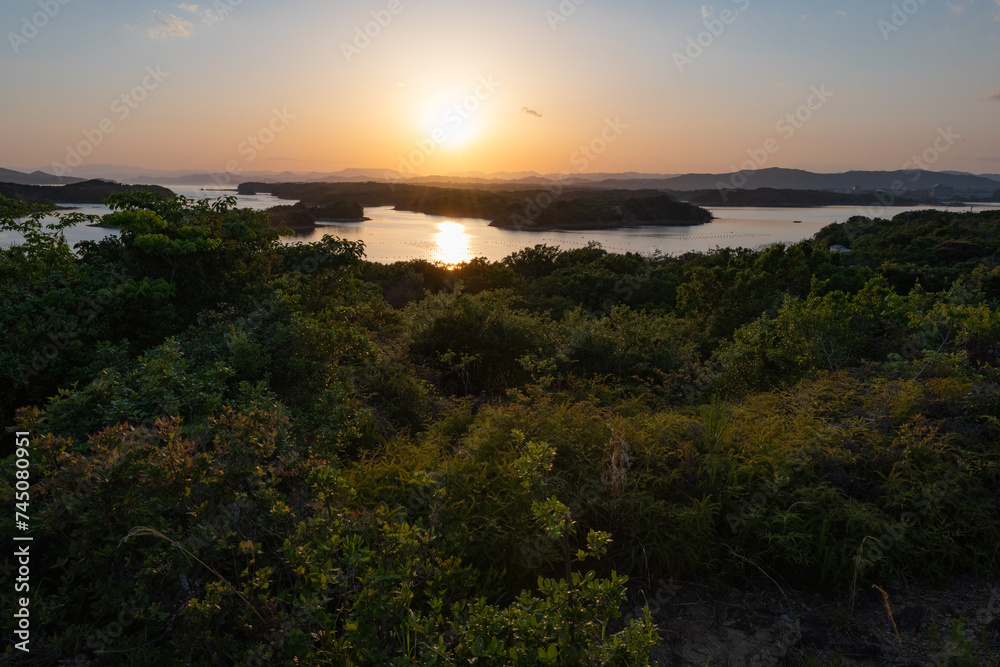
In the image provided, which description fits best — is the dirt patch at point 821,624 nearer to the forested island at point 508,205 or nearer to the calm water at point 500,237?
the calm water at point 500,237

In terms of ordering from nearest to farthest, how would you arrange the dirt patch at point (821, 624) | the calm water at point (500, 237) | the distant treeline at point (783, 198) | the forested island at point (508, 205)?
the dirt patch at point (821, 624) < the calm water at point (500, 237) < the forested island at point (508, 205) < the distant treeline at point (783, 198)

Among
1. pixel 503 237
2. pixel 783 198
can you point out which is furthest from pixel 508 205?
pixel 783 198

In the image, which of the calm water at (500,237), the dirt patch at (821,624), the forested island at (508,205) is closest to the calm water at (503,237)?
the calm water at (500,237)

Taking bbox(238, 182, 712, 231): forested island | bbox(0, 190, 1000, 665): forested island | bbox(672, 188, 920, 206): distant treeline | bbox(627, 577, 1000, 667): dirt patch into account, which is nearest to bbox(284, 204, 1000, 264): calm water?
bbox(238, 182, 712, 231): forested island

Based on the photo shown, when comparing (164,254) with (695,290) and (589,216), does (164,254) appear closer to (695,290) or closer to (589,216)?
(695,290)

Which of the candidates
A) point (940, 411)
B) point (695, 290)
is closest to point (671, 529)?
point (940, 411)

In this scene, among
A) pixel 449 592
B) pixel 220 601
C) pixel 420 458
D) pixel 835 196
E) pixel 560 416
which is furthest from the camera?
pixel 835 196
